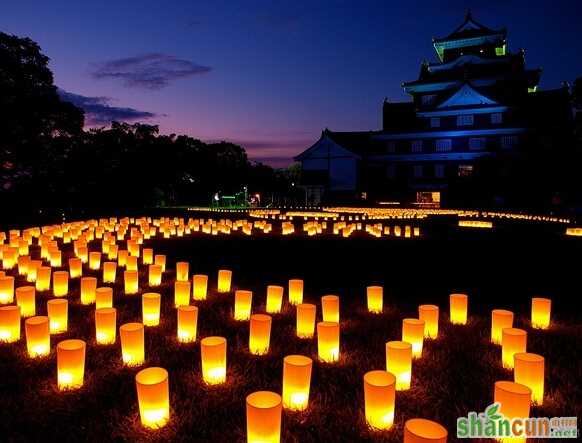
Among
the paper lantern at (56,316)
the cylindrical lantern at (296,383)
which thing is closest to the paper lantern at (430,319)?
the cylindrical lantern at (296,383)

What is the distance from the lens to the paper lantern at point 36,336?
3.38 metres

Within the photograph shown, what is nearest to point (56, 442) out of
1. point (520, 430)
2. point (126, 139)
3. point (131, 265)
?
point (520, 430)

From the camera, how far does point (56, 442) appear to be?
239 centimetres

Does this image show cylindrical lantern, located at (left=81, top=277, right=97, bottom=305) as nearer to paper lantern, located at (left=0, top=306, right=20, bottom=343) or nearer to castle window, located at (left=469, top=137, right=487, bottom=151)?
paper lantern, located at (left=0, top=306, right=20, bottom=343)

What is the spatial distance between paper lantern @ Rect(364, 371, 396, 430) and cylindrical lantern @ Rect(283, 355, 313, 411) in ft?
1.19

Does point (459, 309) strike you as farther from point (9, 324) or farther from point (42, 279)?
point (42, 279)

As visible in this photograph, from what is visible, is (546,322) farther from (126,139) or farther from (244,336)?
(126,139)

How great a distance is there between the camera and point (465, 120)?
30.2m

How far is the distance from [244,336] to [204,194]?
36.9m

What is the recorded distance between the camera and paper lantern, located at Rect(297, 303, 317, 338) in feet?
12.8

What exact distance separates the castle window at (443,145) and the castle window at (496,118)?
9.42 feet

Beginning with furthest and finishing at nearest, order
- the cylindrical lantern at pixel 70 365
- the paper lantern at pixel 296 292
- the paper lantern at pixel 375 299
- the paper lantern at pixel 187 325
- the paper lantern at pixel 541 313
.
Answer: the paper lantern at pixel 296 292
the paper lantern at pixel 375 299
the paper lantern at pixel 541 313
the paper lantern at pixel 187 325
the cylindrical lantern at pixel 70 365

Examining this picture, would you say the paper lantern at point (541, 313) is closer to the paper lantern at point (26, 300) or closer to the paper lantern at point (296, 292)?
the paper lantern at point (296, 292)

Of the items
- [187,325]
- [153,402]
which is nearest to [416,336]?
[187,325]
